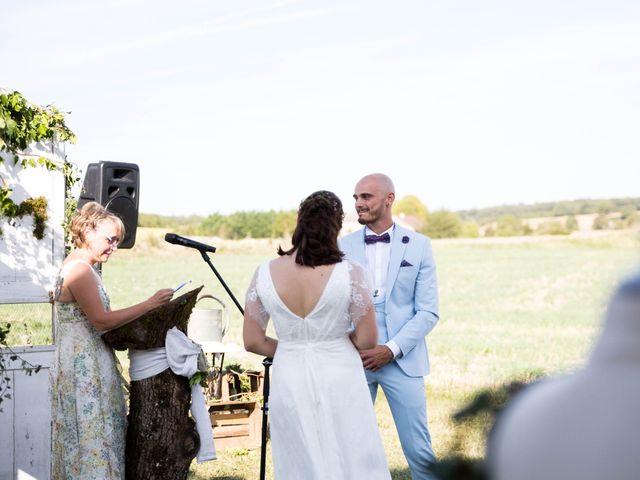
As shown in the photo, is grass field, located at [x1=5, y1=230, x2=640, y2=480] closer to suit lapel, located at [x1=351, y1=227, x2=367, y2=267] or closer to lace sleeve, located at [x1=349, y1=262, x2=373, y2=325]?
lace sleeve, located at [x1=349, y1=262, x2=373, y2=325]

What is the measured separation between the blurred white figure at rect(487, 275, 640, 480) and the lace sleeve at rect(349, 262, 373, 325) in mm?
2989

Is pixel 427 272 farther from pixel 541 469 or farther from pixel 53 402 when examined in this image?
pixel 541 469

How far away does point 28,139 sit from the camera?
540cm

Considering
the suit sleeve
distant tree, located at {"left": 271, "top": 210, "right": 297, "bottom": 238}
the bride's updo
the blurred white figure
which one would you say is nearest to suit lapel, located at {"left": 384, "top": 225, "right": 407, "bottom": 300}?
the suit sleeve

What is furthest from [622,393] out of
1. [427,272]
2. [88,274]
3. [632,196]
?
[427,272]

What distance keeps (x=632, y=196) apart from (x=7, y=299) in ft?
16.2

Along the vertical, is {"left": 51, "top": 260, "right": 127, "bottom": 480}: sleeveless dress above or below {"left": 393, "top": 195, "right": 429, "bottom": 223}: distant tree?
below

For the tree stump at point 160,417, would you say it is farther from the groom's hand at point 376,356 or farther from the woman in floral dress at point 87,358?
the groom's hand at point 376,356

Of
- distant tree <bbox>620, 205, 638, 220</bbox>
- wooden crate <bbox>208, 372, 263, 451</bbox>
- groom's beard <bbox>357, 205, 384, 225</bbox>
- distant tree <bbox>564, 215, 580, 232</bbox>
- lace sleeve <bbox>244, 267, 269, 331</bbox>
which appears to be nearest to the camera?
distant tree <bbox>620, 205, 638, 220</bbox>

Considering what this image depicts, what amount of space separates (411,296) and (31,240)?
95.3 inches

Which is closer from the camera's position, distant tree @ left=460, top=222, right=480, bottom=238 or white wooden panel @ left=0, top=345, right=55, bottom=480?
white wooden panel @ left=0, top=345, right=55, bottom=480

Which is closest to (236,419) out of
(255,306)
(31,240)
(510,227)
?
(31,240)

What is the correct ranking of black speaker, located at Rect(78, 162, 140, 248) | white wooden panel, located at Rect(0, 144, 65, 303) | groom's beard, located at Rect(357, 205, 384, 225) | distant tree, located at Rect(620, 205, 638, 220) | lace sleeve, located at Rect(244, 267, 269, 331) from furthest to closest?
1. black speaker, located at Rect(78, 162, 140, 248)
2. white wooden panel, located at Rect(0, 144, 65, 303)
3. groom's beard, located at Rect(357, 205, 384, 225)
4. lace sleeve, located at Rect(244, 267, 269, 331)
5. distant tree, located at Rect(620, 205, 638, 220)

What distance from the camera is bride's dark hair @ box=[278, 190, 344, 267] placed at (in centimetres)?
365
